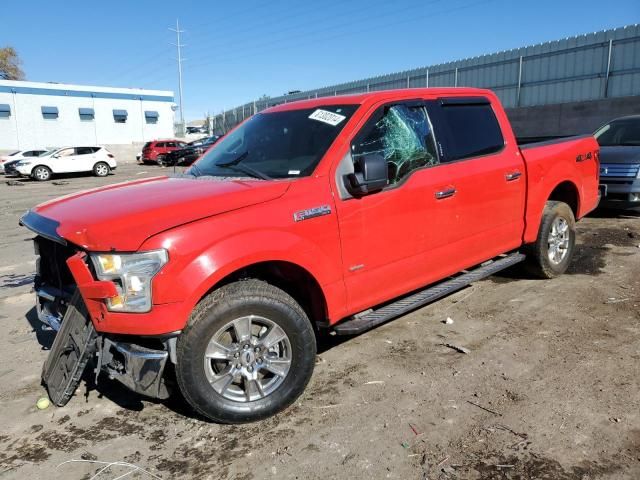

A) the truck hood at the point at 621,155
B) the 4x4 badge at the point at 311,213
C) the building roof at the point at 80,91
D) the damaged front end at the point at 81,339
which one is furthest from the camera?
the building roof at the point at 80,91

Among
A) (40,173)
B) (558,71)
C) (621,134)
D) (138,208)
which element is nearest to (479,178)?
(138,208)

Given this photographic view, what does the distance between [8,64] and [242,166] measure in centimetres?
7316

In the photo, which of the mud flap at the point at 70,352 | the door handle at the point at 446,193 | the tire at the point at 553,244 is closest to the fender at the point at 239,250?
the mud flap at the point at 70,352

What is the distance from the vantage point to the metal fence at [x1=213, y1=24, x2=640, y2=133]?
1614 centimetres

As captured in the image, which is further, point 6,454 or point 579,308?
point 579,308

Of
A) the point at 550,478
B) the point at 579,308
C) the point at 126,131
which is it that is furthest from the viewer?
the point at 126,131

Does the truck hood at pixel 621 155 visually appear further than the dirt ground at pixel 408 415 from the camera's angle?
Yes

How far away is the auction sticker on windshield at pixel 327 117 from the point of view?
3860 millimetres

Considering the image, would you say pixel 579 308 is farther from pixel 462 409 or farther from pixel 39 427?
pixel 39 427

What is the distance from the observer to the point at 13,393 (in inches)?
146

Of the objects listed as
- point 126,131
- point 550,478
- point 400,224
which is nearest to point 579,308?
point 400,224

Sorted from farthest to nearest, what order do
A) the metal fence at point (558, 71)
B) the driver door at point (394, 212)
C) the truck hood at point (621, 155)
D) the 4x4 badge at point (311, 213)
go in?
the metal fence at point (558, 71), the truck hood at point (621, 155), the driver door at point (394, 212), the 4x4 badge at point (311, 213)

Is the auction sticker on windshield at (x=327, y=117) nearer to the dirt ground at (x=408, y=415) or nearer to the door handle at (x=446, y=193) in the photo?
the door handle at (x=446, y=193)

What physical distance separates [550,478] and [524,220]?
3.05 meters
